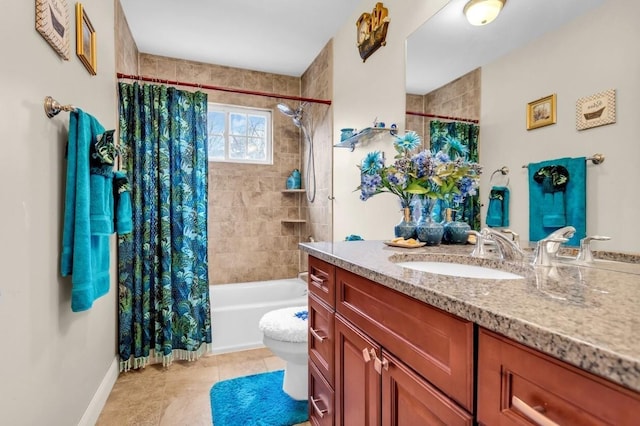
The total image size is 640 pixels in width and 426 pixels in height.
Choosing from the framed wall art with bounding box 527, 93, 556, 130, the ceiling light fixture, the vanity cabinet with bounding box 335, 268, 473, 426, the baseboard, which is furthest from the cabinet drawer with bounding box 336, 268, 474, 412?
the baseboard

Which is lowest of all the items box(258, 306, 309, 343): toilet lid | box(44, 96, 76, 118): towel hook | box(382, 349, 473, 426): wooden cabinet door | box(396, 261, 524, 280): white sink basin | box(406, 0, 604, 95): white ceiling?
box(258, 306, 309, 343): toilet lid

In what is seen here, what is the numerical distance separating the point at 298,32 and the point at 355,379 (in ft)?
8.89

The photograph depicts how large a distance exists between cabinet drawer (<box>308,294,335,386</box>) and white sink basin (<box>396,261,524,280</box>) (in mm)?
391

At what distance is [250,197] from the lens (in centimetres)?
356

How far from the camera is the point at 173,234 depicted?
7.94 ft

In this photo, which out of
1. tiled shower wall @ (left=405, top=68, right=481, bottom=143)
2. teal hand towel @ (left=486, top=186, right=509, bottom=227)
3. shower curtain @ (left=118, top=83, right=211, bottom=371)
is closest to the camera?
teal hand towel @ (left=486, top=186, right=509, bottom=227)

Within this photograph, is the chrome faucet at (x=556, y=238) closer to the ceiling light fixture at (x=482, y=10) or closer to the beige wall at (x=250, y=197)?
the ceiling light fixture at (x=482, y=10)

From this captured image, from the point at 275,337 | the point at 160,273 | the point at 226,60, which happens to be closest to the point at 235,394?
the point at 275,337

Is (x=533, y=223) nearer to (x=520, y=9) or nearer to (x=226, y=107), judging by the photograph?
(x=520, y=9)

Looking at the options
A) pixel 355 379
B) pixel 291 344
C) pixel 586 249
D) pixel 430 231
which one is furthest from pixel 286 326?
pixel 586 249

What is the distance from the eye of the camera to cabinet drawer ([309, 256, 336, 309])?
1.29 m

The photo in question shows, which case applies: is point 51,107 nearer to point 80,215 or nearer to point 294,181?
point 80,215

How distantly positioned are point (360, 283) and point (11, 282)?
41.6 inches

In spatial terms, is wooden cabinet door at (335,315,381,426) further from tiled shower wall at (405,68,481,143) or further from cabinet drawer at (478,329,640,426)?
tiled shower wall at (405,68,481,143)
